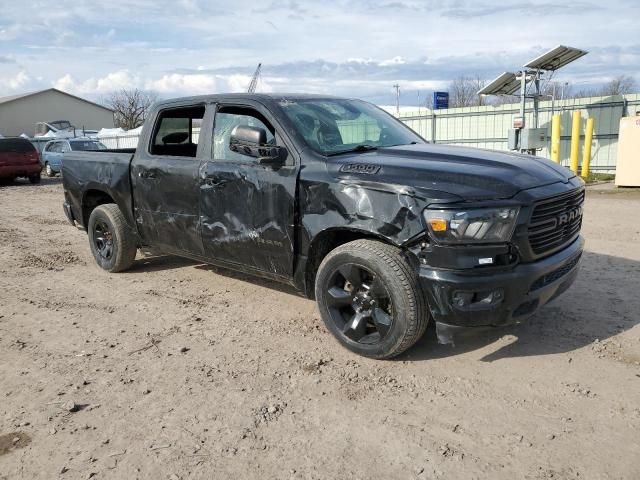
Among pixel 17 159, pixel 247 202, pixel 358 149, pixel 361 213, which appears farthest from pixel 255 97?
pixel 17 159

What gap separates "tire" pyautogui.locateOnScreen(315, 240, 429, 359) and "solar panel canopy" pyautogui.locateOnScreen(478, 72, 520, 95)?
47.1 ft

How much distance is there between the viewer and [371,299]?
3.80 meters

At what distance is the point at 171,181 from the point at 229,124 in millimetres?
826

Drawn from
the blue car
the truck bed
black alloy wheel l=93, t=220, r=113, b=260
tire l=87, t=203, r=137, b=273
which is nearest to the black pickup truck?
the truck bed

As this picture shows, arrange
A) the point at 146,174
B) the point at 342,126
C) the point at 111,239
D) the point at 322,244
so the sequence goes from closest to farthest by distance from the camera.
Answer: the point at 322,244 → the point at 342,126 → the point at 146,174 → the point at 111,239

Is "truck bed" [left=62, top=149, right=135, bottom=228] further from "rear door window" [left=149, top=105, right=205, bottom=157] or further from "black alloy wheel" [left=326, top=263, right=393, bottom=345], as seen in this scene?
"black alloy wheel" [left=326, top=263, right=393, bottom=345]

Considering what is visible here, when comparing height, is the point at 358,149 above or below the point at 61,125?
below

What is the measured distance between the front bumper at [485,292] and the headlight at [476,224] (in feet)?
0.68

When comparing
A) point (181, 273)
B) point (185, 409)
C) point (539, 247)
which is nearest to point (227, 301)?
point (181, 273)

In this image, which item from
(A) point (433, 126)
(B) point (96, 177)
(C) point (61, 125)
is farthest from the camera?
(C) point (61, 125)

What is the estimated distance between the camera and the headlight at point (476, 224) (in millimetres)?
3318

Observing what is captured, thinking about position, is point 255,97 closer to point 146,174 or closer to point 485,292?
point 146,174

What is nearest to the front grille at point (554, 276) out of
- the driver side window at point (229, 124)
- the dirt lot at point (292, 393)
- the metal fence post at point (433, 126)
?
the dirt lot at point (292, 393)

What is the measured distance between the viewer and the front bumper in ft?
11.0
